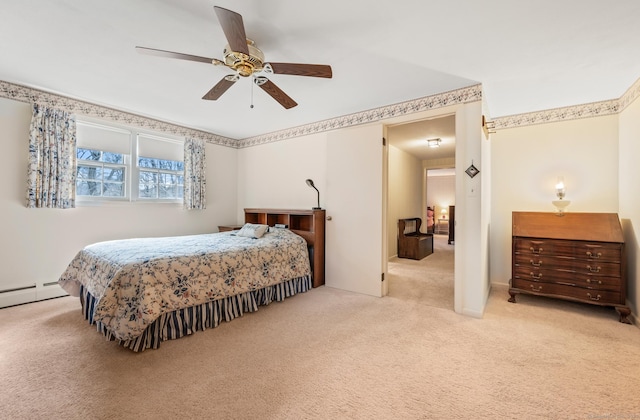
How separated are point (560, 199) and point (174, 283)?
447cm

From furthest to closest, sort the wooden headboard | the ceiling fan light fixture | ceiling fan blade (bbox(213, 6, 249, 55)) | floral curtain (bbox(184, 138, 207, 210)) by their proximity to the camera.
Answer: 1. the ceiling fan light fixture
2. floral curtain (bbox(184, 138, 207, 210))
3. the wooden headboard
4. ceiling fan blade (bbox(213, 6, 249, 55))

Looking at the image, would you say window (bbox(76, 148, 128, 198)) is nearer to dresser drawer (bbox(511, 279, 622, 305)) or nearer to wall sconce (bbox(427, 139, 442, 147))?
wall sconce (bbox(427, 139, 442, 147))

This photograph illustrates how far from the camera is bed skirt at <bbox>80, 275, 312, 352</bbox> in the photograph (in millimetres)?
2146

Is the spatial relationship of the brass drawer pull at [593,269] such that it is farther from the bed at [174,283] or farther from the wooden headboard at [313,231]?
the bed at [174,283]

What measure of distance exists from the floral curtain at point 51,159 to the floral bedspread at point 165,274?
958mm

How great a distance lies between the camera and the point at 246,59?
1.93 m

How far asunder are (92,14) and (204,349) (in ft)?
8.36

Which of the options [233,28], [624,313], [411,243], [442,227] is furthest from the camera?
[442,227]

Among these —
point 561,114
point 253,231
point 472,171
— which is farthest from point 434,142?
point 253,231

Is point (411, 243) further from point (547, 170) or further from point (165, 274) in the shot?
point (165, 274)

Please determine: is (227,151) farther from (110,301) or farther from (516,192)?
(516,192)

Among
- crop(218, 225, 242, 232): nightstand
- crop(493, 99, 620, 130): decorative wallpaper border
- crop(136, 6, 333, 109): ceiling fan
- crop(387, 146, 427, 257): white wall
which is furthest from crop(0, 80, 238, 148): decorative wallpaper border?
crop(493, 99, 620, 130): decorative wallpaper border

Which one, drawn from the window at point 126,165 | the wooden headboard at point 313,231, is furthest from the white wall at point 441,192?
the window at point 126,165

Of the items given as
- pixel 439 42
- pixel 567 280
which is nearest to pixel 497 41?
pixel 439 42
